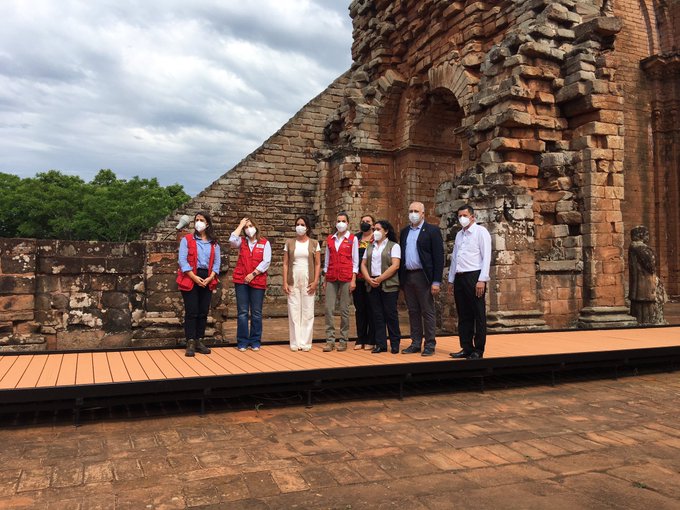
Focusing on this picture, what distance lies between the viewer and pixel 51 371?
5.07 m

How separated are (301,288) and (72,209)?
4146 centimetres

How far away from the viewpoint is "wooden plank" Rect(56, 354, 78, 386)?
15.0ft

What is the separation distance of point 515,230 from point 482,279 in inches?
146

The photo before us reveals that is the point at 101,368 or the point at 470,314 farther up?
the point at 470,314

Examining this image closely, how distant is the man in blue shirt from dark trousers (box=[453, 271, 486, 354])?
0.27 m

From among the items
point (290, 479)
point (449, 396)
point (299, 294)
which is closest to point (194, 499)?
point (290, 479)

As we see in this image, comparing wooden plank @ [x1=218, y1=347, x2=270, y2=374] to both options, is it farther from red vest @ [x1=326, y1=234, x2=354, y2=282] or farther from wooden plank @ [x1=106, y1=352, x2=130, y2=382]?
red vest @ [x1=326, y1=234, x2=354, y2=282]

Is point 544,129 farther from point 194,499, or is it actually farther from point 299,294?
point 194,499

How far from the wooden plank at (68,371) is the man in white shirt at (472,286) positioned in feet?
12.3

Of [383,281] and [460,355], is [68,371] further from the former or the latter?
[460,355]

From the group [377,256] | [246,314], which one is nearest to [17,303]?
[246,314]

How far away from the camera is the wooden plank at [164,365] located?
492cm

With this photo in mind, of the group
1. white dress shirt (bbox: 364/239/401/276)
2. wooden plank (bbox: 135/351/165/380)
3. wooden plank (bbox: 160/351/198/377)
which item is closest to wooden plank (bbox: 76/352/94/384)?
wooden plank (bbox: 135/351/165/380)

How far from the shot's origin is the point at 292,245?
6.70m
